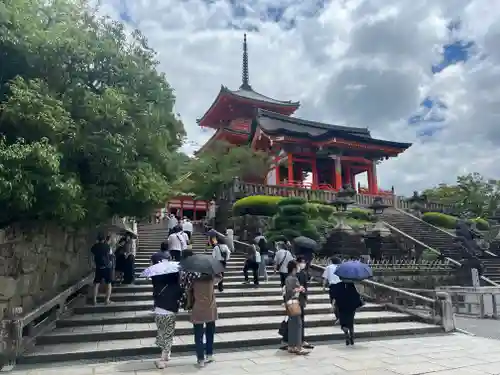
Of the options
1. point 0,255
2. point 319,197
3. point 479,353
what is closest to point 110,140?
point 0,255

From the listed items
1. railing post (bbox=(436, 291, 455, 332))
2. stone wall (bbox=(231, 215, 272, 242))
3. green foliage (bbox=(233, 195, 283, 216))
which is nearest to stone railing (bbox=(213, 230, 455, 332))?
railing post (bbox=(436, 291, 455, 332))

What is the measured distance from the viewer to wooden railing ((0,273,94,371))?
656 cm

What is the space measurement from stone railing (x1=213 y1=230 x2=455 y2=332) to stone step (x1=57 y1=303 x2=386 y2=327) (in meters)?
0.48

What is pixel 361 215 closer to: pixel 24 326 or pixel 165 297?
pixel 165 297

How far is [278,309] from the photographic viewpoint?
34.1 feet

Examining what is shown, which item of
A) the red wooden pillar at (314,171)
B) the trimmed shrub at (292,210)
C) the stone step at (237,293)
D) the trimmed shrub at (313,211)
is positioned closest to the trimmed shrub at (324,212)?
the trimmed shrub at (313,211)

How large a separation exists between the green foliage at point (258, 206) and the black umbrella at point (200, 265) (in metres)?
14.6

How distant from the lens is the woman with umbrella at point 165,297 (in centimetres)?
634

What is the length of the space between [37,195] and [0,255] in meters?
1.25

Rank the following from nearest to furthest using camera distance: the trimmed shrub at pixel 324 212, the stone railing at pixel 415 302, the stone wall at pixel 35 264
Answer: the stone wall at pixel 35 264, the stone railing at pixel 415 302, the trimmed shrub at pixel 324 212

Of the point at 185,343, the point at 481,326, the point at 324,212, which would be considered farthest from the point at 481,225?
the point at 185,343

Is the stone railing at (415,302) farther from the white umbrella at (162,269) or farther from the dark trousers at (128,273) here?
the white umbrella at (162,269)

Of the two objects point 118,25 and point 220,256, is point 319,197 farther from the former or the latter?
point 118,25

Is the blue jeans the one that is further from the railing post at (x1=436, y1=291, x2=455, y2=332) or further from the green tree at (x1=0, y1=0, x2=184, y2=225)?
the railing post at (x1=436, y1=291, x2=455, y2=332)
